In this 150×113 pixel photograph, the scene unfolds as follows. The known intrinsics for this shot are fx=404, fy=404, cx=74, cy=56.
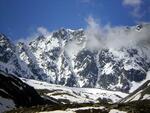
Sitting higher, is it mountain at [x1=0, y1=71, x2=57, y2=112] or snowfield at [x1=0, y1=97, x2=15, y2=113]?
mountain at [x1=0, y1=71, x2=57, y2=112]

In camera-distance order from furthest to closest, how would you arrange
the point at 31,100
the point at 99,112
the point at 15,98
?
the point at 31,100 < the point at 15,98 < the point at 99,112

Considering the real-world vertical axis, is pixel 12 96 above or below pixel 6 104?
above

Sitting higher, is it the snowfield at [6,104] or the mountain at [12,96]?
the mountain at [12,96]

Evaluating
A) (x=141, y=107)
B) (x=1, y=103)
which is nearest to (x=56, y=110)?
(x=141, y=107)

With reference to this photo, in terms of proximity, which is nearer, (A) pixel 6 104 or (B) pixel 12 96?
(A) pixel 6 104

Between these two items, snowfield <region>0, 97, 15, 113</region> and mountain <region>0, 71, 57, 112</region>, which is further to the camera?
mountain <region>0, 71, 57, 112</region>

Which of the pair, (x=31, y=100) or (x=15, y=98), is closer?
(x=15, y=98)

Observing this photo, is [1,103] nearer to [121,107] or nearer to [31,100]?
[31,100]

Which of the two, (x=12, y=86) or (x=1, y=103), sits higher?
(x=12, y=86)

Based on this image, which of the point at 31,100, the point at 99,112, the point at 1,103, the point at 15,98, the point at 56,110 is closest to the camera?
the point at 99,112

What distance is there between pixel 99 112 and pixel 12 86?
9491 cm

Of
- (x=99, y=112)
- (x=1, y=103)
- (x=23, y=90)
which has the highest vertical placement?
(x=23, y=90)

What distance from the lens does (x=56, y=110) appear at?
68.8m

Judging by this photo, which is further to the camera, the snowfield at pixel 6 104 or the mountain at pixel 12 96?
the mountain at pixel 12 96
